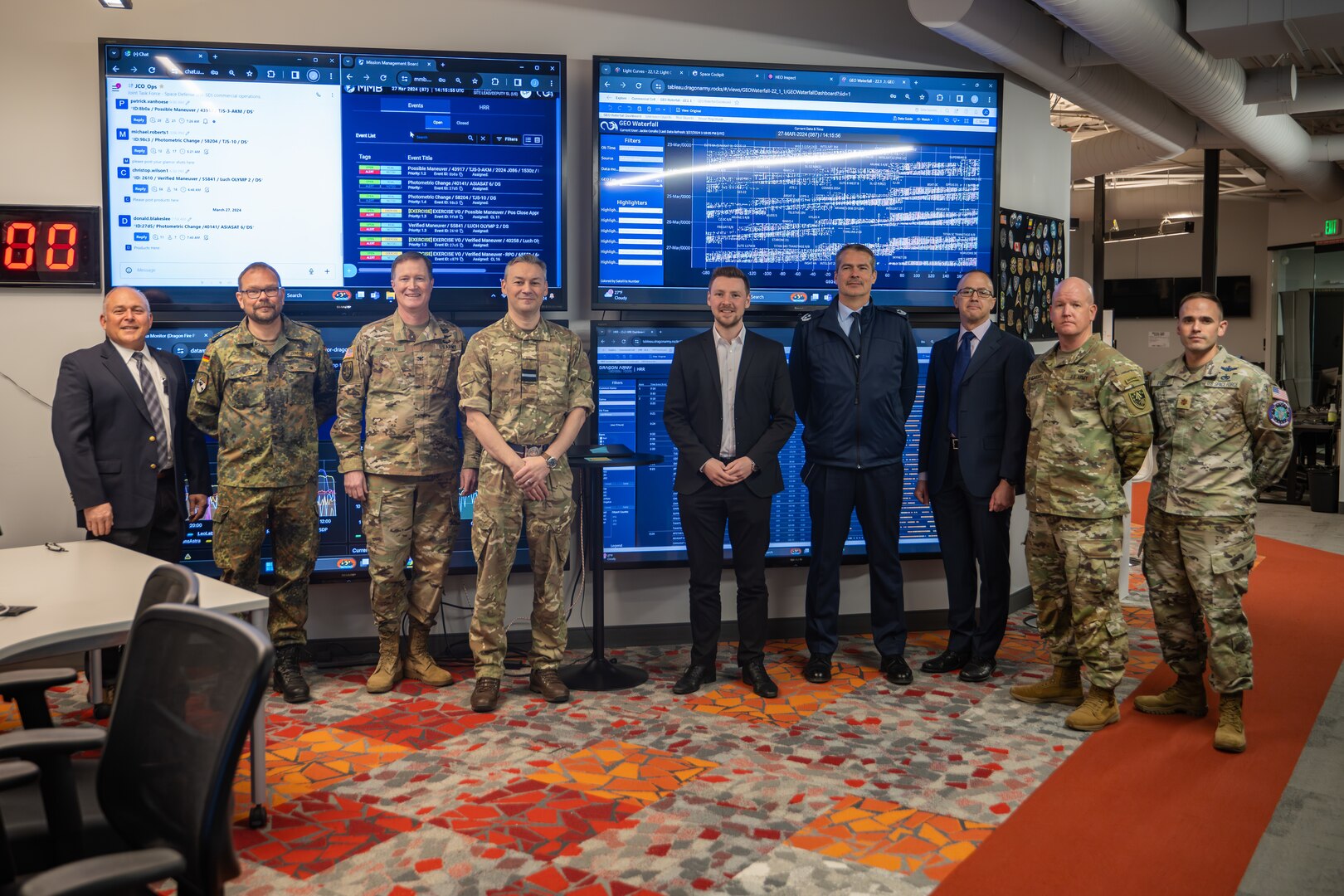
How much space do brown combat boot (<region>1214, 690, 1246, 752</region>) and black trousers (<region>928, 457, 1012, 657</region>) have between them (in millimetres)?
1005

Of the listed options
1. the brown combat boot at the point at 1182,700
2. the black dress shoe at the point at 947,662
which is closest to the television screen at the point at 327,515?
the black dress shoe at the point at 947,662

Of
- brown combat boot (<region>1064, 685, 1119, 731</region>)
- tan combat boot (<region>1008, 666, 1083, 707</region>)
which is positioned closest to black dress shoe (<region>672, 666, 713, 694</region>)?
tan combat boot (<region>1008, 666, 1083, 707</region>)

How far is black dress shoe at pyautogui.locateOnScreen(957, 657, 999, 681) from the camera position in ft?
15.5

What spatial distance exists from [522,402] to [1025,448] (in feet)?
7.22

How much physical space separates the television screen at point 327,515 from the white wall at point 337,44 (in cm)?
23

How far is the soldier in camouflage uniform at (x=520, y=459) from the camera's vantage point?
4.35 meters

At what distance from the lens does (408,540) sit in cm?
457

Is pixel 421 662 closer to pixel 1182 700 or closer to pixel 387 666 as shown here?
pixel 387 666

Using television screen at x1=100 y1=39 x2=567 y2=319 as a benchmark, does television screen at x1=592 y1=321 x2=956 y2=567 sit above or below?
below

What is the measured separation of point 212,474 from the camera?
4785mm

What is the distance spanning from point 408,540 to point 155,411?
1186 mm

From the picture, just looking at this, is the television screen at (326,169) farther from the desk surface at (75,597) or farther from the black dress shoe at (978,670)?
the black dress shoe at (978,670)

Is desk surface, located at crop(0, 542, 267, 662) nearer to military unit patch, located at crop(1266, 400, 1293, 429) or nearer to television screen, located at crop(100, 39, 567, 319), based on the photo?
Answer: television screen, located at crop(100, 39, 567, 319)

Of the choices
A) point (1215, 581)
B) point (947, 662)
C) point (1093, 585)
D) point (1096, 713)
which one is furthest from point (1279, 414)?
point (947, 662)
